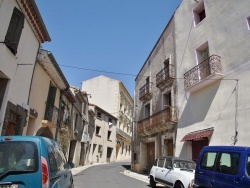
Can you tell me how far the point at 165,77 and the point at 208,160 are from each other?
11249mm

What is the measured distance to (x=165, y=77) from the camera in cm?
1734

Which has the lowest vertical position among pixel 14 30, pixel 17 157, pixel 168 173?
pixel 168 173

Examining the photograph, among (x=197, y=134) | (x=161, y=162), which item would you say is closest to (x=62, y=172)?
(x=161, y=162)

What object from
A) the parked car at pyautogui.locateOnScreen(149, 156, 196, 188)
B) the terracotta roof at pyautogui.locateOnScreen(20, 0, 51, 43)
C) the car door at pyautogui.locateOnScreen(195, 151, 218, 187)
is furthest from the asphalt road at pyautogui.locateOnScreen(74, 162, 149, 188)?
the terracotta roof at pyautogui.locateOnScreen(20, 0, 51, 43)

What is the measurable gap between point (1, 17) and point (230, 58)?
33.4 ft

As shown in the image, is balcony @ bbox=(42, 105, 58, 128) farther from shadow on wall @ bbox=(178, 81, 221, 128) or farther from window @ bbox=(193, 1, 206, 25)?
window @ bbox=(193, 1, 206, 25)

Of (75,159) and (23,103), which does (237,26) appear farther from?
(75,159)

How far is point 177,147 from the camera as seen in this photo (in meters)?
14.8

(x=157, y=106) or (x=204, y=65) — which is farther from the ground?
(x=204, y=65)

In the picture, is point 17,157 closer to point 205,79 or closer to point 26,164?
point 26,164

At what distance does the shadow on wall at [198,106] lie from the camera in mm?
12670

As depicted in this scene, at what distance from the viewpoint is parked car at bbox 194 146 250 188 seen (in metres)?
5.18

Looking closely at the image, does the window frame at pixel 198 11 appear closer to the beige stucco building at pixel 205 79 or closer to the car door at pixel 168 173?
the beige stucco building at pixel 205 79

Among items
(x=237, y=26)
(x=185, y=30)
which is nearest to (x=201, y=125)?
(x=237, y=26)
